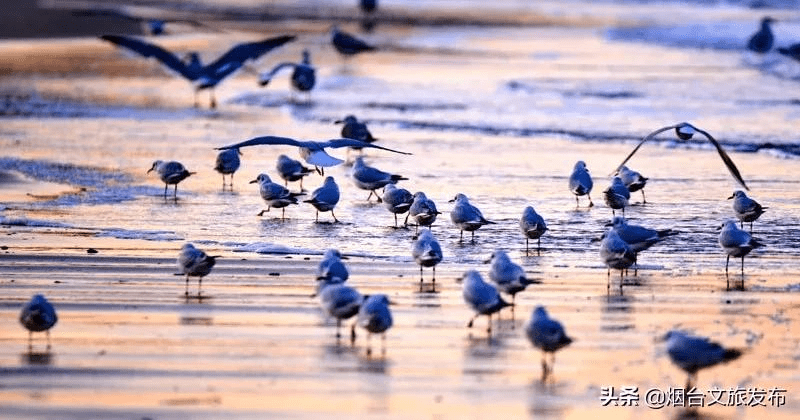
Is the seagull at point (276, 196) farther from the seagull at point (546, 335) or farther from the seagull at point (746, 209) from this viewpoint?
the seagull at point (546, 335)

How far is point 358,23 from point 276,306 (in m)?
47.9

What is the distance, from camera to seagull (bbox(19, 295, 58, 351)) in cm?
1001

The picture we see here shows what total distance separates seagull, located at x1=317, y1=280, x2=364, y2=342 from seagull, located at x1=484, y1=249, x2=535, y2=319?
1.16 m

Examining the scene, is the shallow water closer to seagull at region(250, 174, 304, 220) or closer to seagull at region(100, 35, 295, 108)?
seagull at region(250, 174, 304, 220)

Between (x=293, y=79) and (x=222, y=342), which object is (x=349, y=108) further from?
(x=222, y=342)

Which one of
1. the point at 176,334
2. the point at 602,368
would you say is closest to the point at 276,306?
the point at 176,334

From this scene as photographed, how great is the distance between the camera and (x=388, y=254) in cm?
1360

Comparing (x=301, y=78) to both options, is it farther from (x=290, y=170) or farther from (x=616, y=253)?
(x=616, y=253)

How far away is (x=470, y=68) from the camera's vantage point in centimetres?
3700

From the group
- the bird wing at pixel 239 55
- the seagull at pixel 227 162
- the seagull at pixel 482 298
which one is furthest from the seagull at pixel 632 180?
the bird wing at pixel 239 55

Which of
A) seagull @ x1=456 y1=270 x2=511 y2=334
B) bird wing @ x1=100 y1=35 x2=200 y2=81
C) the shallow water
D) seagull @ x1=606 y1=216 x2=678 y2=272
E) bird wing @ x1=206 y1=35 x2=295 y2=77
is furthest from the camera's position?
bird wing @ x1=100 y1=35 x2=200 y2=81

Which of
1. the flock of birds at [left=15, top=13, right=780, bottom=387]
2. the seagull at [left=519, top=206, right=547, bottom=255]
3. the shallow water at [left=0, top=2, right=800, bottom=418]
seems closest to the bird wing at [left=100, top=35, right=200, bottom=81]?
the shallow water at [left=0, top=2, right=800, bottom=418]

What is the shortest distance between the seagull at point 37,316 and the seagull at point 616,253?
415 centimetres

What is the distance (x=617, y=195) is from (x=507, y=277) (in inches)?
183
